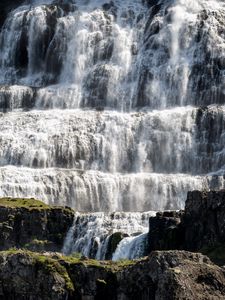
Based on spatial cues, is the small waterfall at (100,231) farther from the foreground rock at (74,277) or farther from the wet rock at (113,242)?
the foreground rock at (74,277)

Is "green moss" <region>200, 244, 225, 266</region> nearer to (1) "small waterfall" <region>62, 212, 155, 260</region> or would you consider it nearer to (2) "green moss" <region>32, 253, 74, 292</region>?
(1) "small waterfall" <region>62, 212, 155, 260</region>

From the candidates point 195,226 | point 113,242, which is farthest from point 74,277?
point 113,242

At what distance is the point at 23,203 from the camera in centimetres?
10869

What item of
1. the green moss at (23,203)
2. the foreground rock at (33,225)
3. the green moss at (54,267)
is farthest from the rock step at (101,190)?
the green moss at (54,267)

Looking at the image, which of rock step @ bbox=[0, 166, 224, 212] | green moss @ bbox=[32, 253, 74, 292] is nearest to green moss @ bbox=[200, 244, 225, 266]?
green moss @ bbox=[32, 253, 74, 292]

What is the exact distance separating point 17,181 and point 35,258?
58846 mm

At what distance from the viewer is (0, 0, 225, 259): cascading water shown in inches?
4722

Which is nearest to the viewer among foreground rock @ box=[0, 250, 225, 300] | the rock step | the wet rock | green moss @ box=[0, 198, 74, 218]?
foreground rock @ box=[0, 250, 225, 300]

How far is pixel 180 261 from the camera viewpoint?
55.7 meters

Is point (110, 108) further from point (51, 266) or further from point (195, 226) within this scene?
point (51, 266)

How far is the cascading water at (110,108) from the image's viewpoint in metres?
120

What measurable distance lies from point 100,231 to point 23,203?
11.9 metres

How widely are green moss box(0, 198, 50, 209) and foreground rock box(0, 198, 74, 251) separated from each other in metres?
0.35

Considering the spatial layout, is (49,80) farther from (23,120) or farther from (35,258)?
(35,258)
